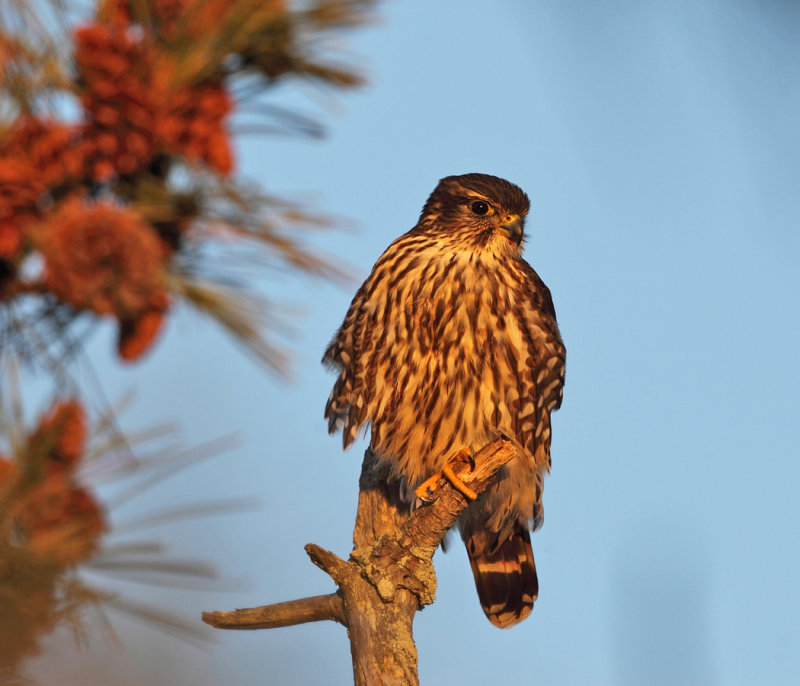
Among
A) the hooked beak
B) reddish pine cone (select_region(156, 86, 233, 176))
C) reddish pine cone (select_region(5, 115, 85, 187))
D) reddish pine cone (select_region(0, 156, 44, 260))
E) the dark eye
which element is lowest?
reddish pine cone (select_region(0, 156, 44, 260))

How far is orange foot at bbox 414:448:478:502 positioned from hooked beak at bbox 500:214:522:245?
860 mm

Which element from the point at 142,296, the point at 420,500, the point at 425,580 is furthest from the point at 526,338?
the point at 142,296

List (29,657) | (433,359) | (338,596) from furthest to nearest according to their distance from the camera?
(433,359) < (338,596) < (29,657)

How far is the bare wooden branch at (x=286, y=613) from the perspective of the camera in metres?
2.51

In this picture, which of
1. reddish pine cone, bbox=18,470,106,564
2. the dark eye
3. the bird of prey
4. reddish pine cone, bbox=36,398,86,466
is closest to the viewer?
reddish pine cone, bbox=18,470,106,564

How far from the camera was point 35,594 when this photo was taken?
1.24 meters

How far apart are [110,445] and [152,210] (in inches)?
14.4

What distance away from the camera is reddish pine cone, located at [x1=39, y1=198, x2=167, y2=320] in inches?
52.8

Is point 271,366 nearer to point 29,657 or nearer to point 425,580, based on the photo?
point 29,657

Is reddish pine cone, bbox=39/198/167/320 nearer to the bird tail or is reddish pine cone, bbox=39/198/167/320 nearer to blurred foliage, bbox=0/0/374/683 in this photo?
blurred foliage, bbox=0/0/374/683

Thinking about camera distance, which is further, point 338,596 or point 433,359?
point 433,359

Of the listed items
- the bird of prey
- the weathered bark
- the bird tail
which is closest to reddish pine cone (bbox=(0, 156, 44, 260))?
the weathered bark

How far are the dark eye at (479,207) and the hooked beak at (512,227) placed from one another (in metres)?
0.08

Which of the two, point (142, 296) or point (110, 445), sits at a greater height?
point (142, 296)
